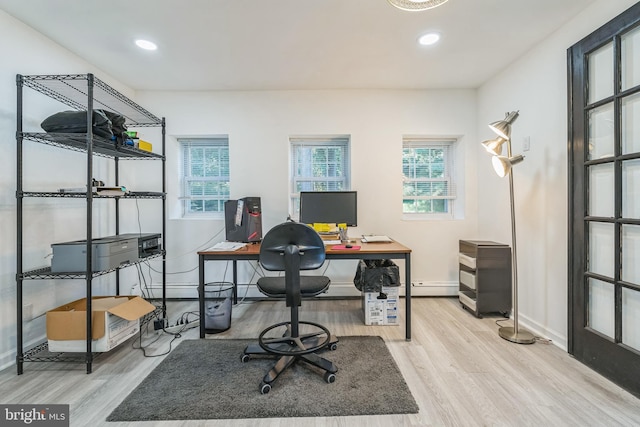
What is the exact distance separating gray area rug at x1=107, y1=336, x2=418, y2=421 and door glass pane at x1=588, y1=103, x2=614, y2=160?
1.96 metres

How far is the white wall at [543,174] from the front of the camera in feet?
6.93

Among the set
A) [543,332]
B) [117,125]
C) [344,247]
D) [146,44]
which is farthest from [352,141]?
[543,332]

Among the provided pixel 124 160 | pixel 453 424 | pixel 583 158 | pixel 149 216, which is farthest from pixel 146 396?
pixel 583 158

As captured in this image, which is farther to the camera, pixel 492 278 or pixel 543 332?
pixel 492 278

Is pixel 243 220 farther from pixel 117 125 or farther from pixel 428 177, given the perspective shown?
pixel 428 177

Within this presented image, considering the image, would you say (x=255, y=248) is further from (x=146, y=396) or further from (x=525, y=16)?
(x=525, y=16)

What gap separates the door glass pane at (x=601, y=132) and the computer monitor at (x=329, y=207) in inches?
70.8

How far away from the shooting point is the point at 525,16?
6.57 feet

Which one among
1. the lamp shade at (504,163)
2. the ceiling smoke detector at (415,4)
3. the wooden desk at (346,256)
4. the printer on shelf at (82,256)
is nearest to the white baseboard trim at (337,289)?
the wooden desk at (346,256)

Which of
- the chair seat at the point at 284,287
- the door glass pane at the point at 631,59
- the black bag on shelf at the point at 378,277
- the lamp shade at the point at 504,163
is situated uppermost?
the door glass pane at the point at 631,59

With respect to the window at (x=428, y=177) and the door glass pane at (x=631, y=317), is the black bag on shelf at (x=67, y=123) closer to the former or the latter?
the window at (x=428, y=177)

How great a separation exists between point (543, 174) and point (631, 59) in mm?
890

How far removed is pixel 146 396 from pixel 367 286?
1.78 meters

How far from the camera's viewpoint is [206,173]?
136 inches
